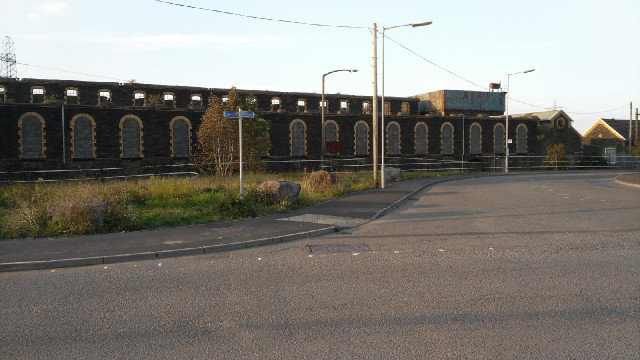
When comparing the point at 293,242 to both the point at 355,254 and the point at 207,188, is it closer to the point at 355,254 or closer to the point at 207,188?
the point at 355,254

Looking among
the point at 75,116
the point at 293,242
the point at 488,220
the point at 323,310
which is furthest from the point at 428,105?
the point at 323,310

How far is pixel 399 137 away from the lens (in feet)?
150

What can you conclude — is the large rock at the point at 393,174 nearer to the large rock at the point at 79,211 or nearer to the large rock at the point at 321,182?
the large rock at the point at 321,182

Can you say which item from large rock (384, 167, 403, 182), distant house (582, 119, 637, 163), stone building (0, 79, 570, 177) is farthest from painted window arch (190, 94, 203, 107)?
distant house (582, 119, 637, 163)

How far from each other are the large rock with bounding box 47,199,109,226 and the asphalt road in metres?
2.99

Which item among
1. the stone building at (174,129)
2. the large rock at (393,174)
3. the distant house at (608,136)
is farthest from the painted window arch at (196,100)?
the distant house at (608,136)

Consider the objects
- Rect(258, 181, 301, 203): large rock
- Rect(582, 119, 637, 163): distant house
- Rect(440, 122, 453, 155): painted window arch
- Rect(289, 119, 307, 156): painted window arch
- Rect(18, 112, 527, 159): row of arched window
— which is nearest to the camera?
Rect(258, 181, 301, 203): large rock

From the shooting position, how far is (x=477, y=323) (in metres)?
4.79

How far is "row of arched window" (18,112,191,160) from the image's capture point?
104ft

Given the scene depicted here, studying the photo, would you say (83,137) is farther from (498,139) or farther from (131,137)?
(498,139)

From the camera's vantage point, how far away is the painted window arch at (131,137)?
1366 inches

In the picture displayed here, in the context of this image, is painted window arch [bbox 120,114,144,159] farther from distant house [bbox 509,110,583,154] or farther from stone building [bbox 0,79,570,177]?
distant house [bbox 509,110,583,154]

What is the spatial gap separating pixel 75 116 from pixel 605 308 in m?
35.3

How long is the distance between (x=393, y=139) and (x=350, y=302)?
135ft
